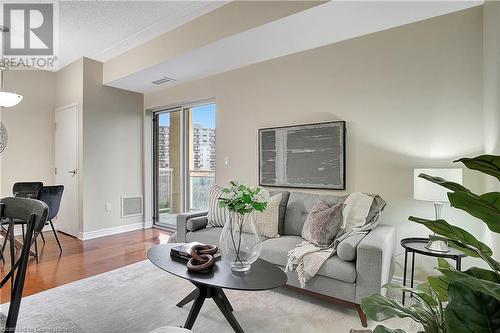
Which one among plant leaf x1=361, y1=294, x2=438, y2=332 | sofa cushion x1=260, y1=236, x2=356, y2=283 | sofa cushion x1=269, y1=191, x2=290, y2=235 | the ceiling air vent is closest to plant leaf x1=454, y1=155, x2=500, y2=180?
plant leaf x1=361, y1=294, x2=438, y2=332

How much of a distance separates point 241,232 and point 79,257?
2.74 meters

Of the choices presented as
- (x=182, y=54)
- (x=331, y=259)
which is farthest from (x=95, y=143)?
(x=331, y=259)

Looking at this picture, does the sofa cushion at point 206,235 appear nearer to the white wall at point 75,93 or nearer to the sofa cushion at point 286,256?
the sofa cushion at point 286,256

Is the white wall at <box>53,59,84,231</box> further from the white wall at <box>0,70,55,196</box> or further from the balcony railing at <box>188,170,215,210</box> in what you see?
the balcony railing at <box>188,170,215,210</box>

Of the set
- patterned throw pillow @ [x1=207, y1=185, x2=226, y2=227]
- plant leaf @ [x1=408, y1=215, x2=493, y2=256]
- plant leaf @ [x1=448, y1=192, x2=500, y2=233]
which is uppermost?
plant leaf @ [x1=448, y1=192, x2=500, y2=233]

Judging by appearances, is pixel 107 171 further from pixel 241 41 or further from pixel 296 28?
pixel 296 28

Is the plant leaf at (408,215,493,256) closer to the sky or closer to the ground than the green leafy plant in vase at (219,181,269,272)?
closer to the sky

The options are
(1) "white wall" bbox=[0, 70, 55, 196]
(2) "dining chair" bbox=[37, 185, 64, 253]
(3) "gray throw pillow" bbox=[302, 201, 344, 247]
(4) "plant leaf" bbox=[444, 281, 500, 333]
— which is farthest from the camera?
(1) "white wall" bbox=[0, 70, 55, 196]

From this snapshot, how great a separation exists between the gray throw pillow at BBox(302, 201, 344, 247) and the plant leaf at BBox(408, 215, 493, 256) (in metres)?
1.70

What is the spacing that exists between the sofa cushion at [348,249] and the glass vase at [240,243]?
27.4 inches

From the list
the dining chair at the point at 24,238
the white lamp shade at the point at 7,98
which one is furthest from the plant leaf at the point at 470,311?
the white lamp shade at the point at 7,98

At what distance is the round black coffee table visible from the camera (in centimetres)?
168

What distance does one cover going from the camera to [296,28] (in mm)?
2754

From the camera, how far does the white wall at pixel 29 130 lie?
180 inches
